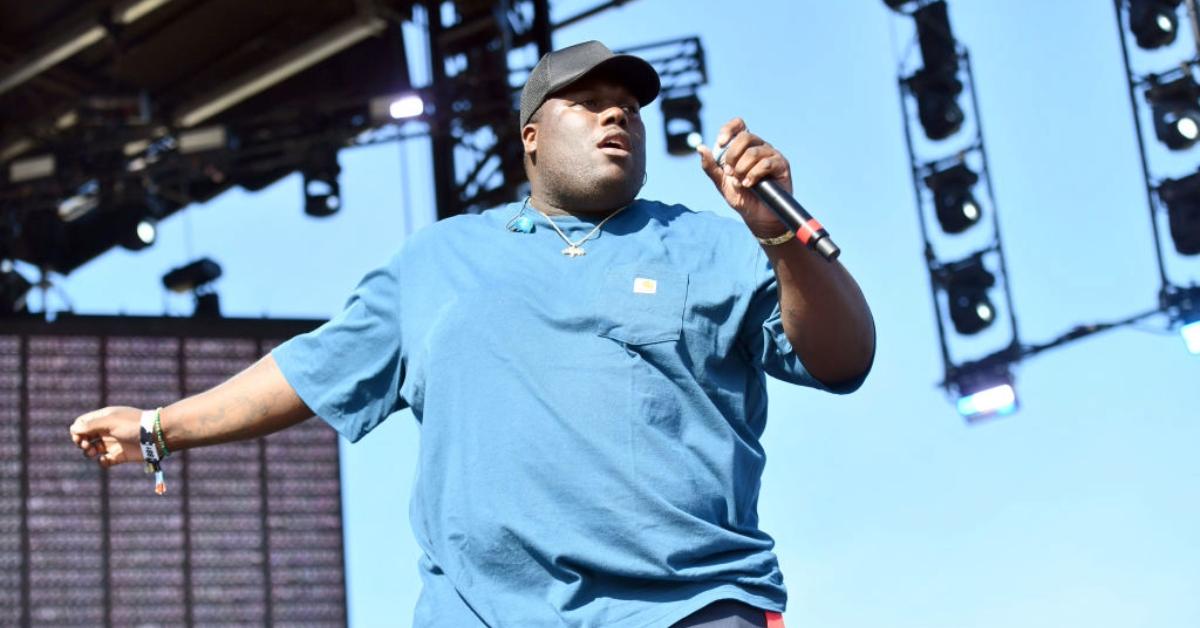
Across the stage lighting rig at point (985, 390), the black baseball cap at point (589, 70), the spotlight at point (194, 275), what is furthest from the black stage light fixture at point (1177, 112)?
the black baseball cap at point (589, 70)

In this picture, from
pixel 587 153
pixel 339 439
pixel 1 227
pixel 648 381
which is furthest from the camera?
pixel 1 227

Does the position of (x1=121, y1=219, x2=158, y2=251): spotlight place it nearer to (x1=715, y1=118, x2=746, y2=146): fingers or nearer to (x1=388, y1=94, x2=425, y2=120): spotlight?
(x1=388, y1=94, x2=425, y2=120): spotlight

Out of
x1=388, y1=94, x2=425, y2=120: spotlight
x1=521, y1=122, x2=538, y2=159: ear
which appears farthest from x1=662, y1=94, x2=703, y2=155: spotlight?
x1=521, y1=122, x2=538, y2=159: ear

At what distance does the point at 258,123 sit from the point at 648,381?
22.5ft

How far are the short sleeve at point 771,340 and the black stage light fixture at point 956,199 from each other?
27.1 ft

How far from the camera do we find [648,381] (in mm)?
2221

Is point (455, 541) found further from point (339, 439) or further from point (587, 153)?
point (339, 439)

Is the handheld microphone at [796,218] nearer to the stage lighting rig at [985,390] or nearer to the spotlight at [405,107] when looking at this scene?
the spotlight at [405,107]

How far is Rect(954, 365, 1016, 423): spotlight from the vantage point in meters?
10.7

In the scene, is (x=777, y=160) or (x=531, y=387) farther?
(x=531, y=387)

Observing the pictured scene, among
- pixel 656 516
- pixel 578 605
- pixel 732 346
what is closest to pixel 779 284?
pixel 732 346

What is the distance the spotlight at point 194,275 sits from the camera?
8633mm

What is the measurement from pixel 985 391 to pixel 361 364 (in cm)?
868

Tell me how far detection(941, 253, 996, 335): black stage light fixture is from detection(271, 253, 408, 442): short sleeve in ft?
27.2
